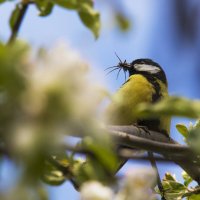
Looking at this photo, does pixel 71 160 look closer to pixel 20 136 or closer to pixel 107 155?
pixel 107 155

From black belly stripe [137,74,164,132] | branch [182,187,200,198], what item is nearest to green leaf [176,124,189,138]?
branch [182,187,200,198]

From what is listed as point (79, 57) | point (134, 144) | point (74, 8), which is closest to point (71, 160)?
point (134, 144)

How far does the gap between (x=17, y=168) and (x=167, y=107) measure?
31 cm

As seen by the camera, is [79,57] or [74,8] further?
[74,8]

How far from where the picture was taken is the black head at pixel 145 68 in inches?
139

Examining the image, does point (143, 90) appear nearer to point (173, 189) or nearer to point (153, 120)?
point (153, 120)

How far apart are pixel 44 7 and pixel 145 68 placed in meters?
2.49

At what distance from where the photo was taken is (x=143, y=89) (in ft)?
10.2

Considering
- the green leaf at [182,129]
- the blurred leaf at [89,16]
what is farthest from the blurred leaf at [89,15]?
the green leaf at [182,129]

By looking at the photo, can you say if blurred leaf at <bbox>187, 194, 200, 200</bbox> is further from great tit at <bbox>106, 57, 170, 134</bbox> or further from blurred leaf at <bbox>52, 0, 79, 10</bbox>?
blurred leaf at <bbox>52, 0, 79, 10</bbox>

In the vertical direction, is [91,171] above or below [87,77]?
below

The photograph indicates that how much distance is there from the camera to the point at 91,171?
0.89 m

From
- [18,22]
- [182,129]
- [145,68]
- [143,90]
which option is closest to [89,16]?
[18,22]

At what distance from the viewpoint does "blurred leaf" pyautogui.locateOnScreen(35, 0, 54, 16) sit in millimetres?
1129
